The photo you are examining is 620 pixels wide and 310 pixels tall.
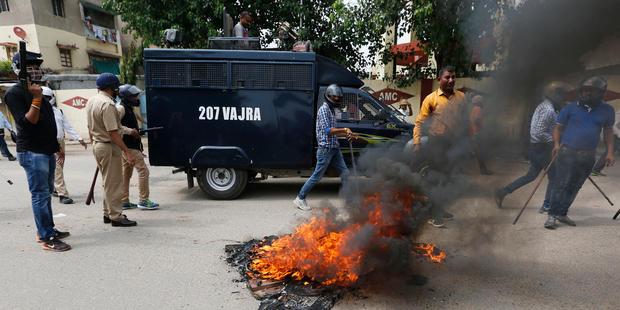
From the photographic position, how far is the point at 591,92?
365 cm

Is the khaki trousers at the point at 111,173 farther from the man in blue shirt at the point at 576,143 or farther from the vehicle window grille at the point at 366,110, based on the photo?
the man in blue shirt at the point at 576,143

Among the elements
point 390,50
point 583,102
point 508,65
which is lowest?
point 583,102

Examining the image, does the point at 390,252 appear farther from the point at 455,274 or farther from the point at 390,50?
the point at 390,50

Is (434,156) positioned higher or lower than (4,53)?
lower

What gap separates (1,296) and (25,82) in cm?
204

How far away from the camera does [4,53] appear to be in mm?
19219

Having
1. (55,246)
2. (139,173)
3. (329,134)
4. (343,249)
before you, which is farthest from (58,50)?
(343,249)

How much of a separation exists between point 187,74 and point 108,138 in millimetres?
1928

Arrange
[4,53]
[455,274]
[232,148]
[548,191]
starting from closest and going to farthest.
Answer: [455,274]
[548,191]
[232,148]
[4,53]

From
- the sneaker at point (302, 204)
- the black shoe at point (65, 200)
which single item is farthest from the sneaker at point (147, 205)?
the sneaker at point (302, 204)

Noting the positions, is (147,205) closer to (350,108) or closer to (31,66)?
(31,66)

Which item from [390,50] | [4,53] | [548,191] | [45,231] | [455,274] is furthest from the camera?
[4,53]

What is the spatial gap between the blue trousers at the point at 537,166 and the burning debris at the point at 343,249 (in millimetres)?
2317

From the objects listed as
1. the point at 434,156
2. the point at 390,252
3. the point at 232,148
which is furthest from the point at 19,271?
the point at 434,156
